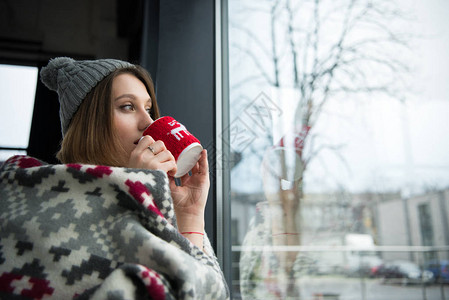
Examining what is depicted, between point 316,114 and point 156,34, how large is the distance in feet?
1.96

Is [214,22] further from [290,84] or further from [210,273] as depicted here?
[210,273]

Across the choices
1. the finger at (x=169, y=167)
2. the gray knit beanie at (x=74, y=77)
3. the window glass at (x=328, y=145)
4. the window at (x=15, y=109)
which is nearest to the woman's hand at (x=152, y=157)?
the finger at (x=169, y=167)

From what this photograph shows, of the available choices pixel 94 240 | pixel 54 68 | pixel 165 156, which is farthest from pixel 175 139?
pixel 54 68

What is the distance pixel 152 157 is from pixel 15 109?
162 cm

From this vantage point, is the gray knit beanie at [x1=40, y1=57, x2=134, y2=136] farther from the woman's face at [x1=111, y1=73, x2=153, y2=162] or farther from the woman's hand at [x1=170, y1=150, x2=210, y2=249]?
the woman's hand at [x1=170, y1=150, x2=210, y2=249]

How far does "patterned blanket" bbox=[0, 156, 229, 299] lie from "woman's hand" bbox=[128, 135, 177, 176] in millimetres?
101

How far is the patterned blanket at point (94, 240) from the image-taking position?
47 cm

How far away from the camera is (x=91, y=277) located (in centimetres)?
A: 50

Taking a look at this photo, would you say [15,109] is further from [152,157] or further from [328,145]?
[328,145]

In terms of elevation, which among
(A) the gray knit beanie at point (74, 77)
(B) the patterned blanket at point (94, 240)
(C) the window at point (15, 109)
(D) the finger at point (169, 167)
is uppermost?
(C) the window at point (15, 109)

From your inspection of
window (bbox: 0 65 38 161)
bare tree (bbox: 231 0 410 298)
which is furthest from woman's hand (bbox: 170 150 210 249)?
window (bbox: 0 65 38 161)

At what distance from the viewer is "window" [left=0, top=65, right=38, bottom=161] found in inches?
75.0

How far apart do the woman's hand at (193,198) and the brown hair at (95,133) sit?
Result: 6.6 inches

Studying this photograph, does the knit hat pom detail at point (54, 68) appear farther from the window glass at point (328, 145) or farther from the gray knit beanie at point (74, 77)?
the window glass at point (328, 145)
